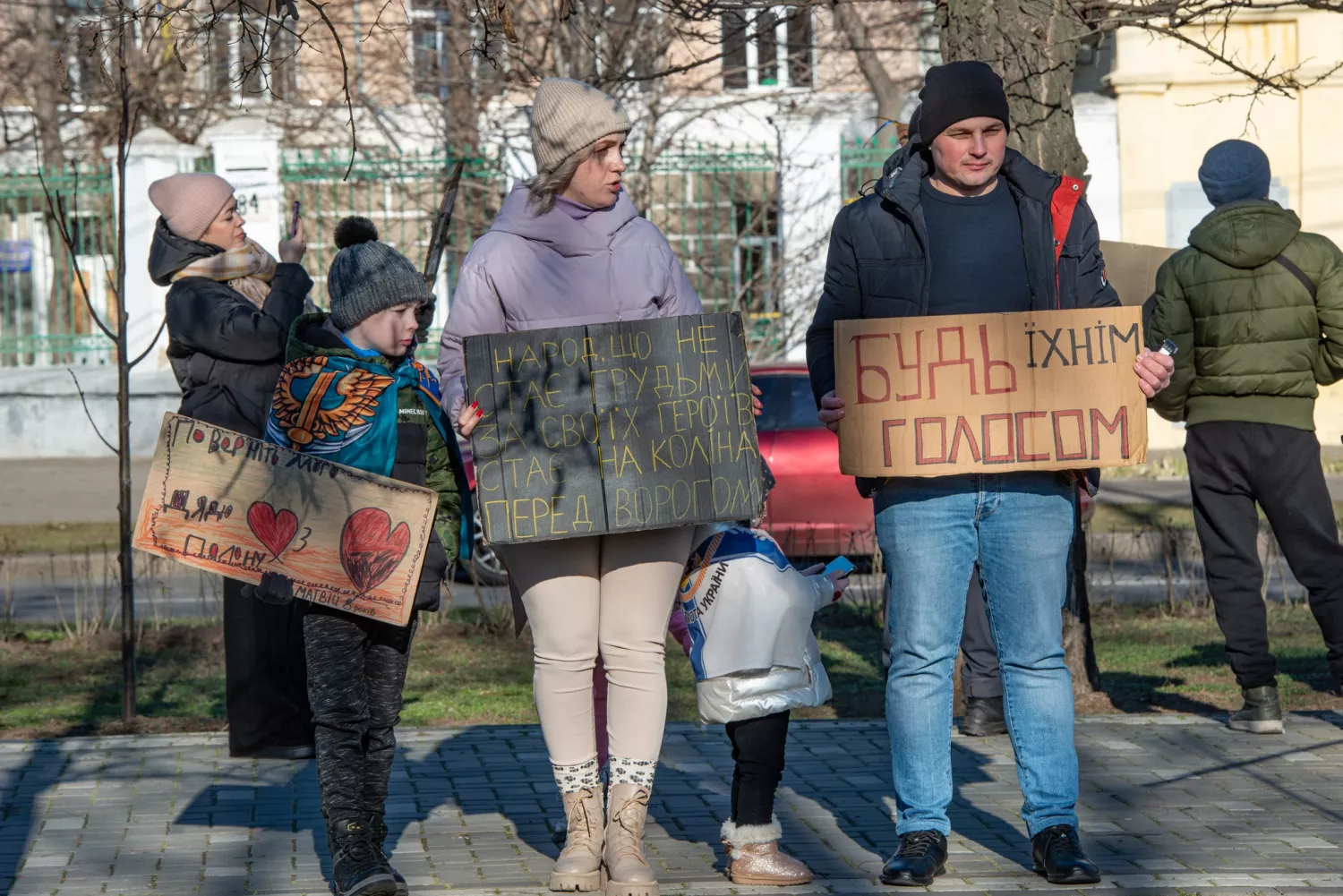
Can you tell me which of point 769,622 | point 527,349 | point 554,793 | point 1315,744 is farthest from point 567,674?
point 1315,744

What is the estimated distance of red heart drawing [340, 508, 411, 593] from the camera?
183 inches

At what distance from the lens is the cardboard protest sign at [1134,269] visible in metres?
7.23

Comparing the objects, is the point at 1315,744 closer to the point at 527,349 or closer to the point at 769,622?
the point at 769,622

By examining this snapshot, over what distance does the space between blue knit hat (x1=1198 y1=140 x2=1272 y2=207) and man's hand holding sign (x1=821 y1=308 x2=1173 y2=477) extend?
2207 millimetres

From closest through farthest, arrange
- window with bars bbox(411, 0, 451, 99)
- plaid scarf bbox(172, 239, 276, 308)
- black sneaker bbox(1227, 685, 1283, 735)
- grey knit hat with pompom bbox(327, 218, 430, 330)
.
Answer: grey knit hat with pompom bbox(327, 218, 430, 330), plaid scarf bbox(172, 239, 276, 308), black sneaker bbox(1227, 685, 1283, 735), window with bars bbox(411, 0, 451, 99)

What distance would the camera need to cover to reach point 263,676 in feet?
20.7

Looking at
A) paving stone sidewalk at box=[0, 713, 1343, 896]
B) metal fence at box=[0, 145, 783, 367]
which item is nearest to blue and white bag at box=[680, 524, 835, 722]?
paving stone sidewalk at box=[0, 713, 1343, 896]

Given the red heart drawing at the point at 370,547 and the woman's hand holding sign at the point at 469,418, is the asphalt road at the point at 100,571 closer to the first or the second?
the red heart drawing at the point at 370,547

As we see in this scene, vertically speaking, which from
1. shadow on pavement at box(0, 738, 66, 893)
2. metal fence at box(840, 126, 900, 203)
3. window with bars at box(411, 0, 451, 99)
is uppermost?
window with bars at box(411, 0, 451, 99)

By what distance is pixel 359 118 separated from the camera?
21453 mm

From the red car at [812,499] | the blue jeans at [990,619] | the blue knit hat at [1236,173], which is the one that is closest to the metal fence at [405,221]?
the red car at [812,499]

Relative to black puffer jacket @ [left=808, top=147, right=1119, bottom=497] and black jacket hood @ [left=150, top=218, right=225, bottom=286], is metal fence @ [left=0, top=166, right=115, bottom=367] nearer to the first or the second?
black jacket hood @ [left=150, top=218, right=225, bottom=286]

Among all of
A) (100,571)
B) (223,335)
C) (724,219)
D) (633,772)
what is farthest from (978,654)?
(724,219)

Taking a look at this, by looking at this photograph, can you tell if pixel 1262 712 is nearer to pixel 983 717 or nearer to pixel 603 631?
pixel 983 717
